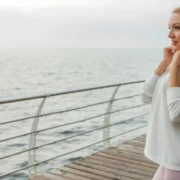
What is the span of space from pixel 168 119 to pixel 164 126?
3 centimetres

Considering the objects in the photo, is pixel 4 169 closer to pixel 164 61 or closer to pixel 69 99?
pixel 164 61

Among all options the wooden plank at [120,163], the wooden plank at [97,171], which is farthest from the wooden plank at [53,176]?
the wooden plank at [120,163]

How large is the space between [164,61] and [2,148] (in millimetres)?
12027

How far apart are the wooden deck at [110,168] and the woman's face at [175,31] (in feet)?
8.00

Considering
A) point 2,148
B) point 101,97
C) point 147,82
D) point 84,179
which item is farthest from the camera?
point 101,97

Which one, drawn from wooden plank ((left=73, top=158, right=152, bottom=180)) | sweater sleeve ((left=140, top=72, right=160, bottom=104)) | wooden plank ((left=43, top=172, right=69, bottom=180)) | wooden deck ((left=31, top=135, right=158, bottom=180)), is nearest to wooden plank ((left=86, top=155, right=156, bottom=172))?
wooden deck ((left=31, top=135, right=158, bottom=180))

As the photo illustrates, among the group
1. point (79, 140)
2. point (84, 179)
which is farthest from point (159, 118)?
point (79, 140)

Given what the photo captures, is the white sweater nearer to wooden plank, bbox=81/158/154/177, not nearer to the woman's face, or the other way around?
the woman's face

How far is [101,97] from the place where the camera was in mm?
27375

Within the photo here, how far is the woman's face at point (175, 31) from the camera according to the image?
1.66 meters

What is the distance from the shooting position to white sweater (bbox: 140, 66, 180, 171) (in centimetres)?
158

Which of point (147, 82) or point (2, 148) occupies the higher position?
point (147, 82)

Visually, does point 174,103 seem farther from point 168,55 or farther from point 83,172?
point 83,172

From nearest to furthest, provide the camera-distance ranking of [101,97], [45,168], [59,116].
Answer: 1. [45,168]
2. [59,116]
3. [101,97]
